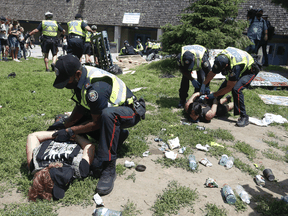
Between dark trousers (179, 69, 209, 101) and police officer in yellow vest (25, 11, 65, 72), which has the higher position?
police officer in yellow vest (25, 11, 65, 72)

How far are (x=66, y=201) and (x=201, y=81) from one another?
399 centimetres

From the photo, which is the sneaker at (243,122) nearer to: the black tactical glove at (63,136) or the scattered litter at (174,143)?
the scattered litter at (174,143)

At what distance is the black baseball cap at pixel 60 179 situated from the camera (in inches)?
90.4

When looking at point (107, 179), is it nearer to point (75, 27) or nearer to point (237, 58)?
point (237, 58)

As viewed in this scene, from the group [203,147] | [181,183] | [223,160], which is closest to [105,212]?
[181,183]

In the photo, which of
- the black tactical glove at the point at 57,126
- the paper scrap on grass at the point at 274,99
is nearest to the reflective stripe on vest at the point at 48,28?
the black tactical glove at the point at 57,126

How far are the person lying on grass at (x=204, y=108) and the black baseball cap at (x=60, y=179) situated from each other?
2.81 meters

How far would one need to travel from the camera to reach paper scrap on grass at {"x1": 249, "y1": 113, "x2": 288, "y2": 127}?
4656mm

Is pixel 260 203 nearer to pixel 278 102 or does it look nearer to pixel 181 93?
pixel 181 93

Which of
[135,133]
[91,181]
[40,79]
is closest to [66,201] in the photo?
[91,181]

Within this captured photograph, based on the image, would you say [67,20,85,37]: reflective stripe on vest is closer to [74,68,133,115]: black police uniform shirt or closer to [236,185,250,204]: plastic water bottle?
[74,68,133,115]: black police uniform shirt

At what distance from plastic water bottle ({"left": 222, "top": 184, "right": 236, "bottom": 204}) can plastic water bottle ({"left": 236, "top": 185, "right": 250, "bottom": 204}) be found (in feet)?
0.42

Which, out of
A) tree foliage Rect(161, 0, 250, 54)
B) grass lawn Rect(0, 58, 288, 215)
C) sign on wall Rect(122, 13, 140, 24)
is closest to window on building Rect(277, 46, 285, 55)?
tree foliage Rect(161, 0, 250, 54)

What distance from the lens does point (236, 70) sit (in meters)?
4.36
